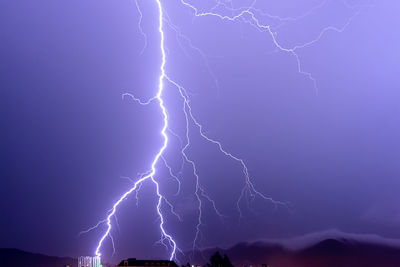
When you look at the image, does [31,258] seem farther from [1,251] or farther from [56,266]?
[56,266]

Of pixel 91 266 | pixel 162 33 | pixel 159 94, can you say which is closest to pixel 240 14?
pixel 162 33

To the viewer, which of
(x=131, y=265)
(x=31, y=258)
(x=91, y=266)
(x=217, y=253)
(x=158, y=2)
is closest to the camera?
(x=158, y=2)

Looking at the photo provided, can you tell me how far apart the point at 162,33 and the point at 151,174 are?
6.80m

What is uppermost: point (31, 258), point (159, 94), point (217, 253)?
point (31, 258)

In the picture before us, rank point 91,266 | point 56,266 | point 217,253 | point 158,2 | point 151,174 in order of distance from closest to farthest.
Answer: point 158,2
point 151,174
point 217,253
point 91,266
point 56,266

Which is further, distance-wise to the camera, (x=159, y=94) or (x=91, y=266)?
(x=91, y=266)

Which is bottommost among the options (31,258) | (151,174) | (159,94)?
(151,174)

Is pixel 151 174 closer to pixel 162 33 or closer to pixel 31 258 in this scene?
pixel 162 33

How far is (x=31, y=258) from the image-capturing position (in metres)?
66.8

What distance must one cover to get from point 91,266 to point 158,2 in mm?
19243

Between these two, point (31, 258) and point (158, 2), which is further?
point (31, 258)

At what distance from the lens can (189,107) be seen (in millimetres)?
25484

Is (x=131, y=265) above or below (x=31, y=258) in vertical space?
below

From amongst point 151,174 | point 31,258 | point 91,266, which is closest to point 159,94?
point 151,174
